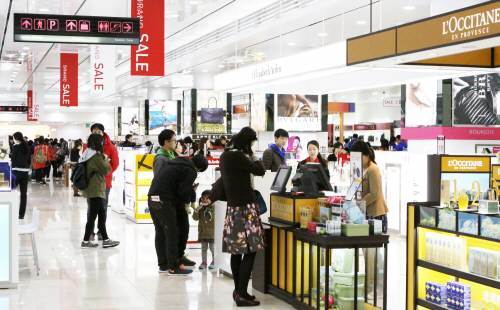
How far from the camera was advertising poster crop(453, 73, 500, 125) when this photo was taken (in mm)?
11008

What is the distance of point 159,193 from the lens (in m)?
7.73

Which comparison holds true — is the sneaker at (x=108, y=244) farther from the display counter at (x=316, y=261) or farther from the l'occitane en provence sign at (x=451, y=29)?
the l'occitane en provence sign at (x=451, y=29)

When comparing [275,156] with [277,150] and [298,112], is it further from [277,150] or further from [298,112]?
[298,112]

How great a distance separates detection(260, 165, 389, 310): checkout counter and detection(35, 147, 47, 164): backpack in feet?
58.3

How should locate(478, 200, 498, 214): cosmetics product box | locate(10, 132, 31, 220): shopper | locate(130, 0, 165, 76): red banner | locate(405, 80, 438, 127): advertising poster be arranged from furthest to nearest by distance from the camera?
locate(10, 132, 31, 220): shopper, locate(405, 80, 438, 127): advertising poster, locate(130, 0, 165, 76): red banner, locate(478, 200, 498, 214): cosmetics product box

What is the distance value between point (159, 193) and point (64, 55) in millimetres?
12573

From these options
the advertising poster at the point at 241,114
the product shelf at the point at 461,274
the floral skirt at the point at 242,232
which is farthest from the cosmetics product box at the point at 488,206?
the advertising poster at the point at 241,114

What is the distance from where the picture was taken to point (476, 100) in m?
11.1

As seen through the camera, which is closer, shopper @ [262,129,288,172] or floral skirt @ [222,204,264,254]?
floral skirt @ [222,204,264,254]

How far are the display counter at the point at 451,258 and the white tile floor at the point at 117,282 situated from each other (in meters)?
1.15

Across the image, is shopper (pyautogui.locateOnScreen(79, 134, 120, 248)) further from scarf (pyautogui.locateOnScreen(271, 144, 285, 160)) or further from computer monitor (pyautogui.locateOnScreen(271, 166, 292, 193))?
computer monitor (pyautogui.locateOnScreen(271, 166, 292, 193))

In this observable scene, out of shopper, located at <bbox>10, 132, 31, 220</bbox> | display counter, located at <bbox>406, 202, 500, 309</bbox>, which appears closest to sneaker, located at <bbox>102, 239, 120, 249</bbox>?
shopper, located at <bbox>10, 132, 31, 220</bbox>

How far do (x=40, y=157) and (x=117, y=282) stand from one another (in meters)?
17.2

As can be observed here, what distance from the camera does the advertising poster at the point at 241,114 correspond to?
16.8 m
